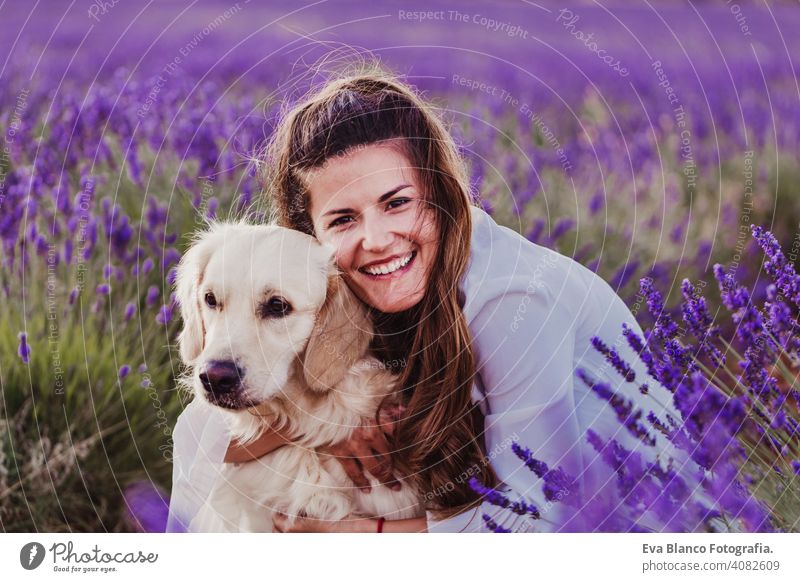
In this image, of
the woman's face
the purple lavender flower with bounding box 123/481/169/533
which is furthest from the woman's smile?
the purple lavender flower with bounding box 123/481/169/533

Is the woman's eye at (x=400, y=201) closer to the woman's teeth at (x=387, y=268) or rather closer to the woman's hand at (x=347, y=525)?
the woman's teeth at (x=387, y=268)

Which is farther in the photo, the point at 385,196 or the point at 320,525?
the point at 320,525

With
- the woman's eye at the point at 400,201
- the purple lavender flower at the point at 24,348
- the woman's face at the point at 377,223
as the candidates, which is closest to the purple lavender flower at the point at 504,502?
the woman's face at the point at 377,223

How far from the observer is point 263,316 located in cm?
293

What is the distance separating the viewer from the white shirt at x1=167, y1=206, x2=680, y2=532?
311 centimetres

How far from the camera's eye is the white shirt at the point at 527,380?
3109 mm

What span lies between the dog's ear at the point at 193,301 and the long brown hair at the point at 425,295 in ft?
1.10

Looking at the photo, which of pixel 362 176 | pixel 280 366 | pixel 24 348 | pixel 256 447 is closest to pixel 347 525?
pixel 256 447

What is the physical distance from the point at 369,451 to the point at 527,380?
640 millimetres

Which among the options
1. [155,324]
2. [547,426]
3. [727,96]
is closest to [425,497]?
[547,426]

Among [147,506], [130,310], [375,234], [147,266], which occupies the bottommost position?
[147,506]

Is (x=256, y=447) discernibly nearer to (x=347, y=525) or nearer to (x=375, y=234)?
(x=347, y=525)

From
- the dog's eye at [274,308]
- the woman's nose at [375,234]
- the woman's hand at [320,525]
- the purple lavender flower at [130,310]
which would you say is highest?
the woman's nose at [375,234]
